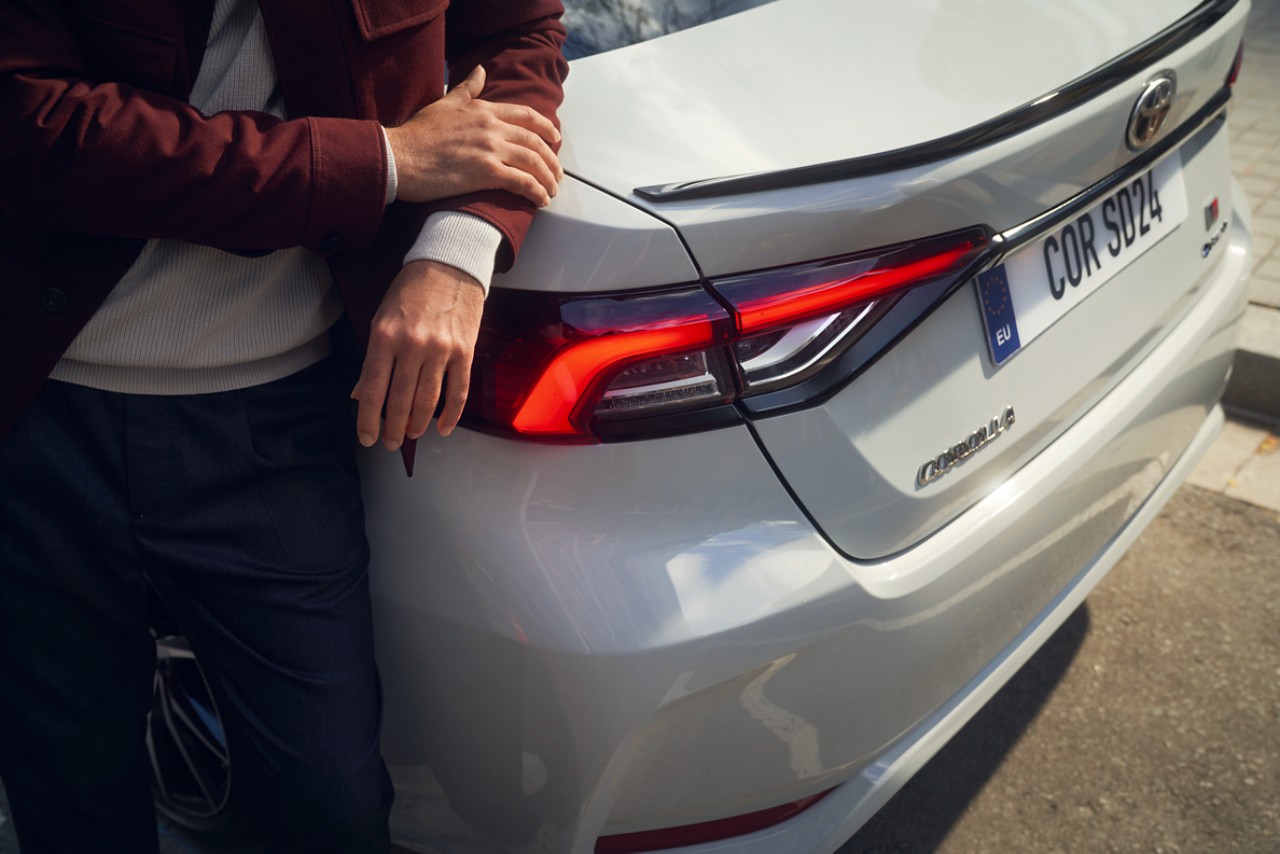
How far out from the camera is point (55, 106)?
1145 mm

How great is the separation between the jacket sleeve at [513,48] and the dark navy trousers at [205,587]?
419 mm

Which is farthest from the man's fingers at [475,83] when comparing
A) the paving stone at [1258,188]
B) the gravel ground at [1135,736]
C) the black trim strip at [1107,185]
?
the paving stone at [1258,188]

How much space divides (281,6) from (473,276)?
Answer: 34 cm

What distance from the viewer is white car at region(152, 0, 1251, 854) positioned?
4.30 feet

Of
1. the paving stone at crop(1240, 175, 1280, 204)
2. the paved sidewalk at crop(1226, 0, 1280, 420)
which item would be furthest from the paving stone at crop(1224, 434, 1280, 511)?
the paving stone at crop(1240, 175, 1280, 204)

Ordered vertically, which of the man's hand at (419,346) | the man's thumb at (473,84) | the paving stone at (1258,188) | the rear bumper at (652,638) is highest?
the man's thumb at (473,84)

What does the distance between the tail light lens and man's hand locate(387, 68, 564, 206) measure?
13 centimetres

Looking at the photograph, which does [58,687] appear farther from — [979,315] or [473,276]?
[979,315]

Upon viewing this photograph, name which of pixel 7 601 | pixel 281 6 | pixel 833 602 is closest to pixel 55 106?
pixel 281 6

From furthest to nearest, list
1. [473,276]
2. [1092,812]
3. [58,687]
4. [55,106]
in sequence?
[1092,812], [58,687], [473,276], [55,106]

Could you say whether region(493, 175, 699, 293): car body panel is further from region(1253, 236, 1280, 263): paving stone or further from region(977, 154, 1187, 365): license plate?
region(1253, 236, 1280, 263): paving stone

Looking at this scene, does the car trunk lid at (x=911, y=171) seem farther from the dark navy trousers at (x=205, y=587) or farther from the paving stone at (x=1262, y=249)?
the paving stone at (x=1262, y=249)

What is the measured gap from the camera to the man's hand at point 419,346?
1.25 m

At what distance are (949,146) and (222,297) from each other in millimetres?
868
